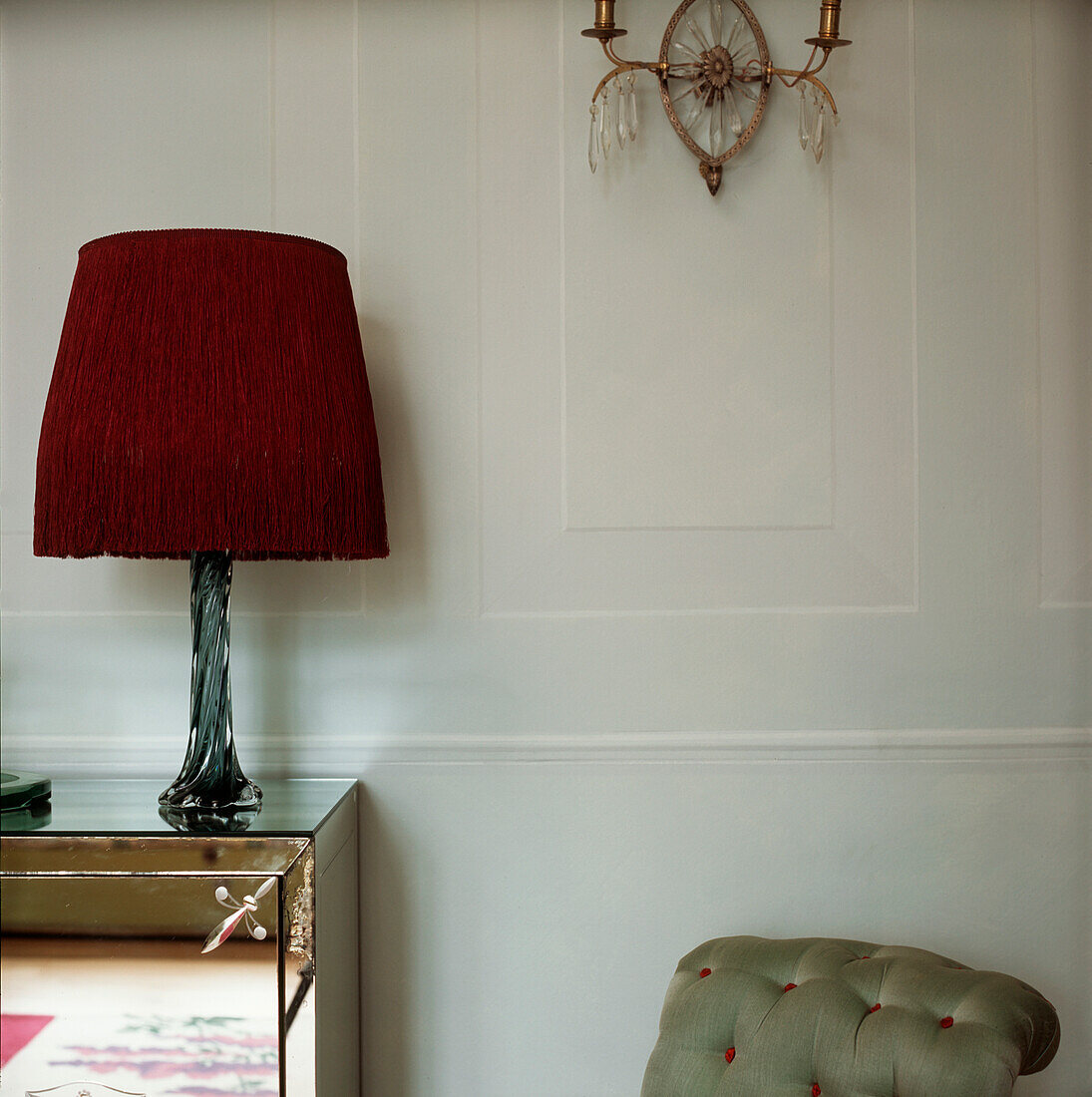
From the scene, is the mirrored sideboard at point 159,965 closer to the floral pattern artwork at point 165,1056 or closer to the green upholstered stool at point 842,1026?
the floral pattern artwork at point 165,1056

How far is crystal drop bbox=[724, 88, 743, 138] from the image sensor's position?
1417 mm

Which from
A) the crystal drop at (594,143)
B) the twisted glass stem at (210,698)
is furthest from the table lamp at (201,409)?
the crystal drop at (594,143)

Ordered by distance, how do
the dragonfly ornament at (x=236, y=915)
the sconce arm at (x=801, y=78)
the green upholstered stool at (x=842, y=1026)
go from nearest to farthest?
the green upholstered stool at (x=842, y=1026), the dragonfly ornament at (x=236, y=915), the sconce arm at (x=801, y=78)

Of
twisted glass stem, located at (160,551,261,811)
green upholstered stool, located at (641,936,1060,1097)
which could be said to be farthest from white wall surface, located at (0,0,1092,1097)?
green upholstered stool, located at (641,936,1060,1097)

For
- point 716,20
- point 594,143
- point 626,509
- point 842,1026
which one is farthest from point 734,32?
point 842,1026

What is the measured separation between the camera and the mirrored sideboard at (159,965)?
106 cm

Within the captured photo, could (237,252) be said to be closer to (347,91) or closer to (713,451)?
(347,91)

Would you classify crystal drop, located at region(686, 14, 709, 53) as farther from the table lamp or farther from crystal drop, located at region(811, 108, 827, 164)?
the table lamp

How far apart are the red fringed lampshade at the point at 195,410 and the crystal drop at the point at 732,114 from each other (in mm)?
694

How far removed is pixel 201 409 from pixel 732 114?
900mm

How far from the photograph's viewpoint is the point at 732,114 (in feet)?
4.66

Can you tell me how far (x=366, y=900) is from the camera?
143cm

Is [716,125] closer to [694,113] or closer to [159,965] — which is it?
[694,113]

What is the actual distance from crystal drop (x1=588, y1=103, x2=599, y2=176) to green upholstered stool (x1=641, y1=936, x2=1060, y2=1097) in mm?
1098
